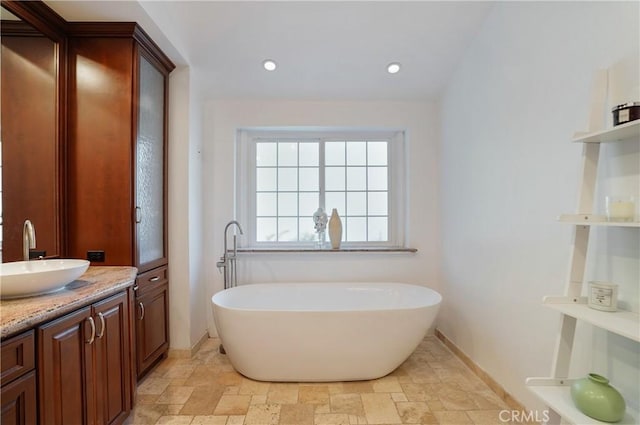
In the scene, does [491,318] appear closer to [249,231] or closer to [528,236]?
[528,236]

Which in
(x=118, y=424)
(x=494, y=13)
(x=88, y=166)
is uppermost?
(x=494, y=13)

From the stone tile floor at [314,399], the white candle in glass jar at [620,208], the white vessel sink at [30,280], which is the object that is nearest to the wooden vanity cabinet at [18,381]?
the white vessel sink at [30,280]

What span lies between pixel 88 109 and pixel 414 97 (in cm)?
272

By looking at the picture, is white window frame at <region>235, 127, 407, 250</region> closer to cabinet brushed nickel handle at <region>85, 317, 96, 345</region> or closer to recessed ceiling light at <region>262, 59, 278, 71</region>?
recessed ceiling light at <region>262, 59, 278, 71</region>

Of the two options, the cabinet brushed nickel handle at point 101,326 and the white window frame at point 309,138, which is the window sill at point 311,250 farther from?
the cabinet brushed nickel handle at point 101,326

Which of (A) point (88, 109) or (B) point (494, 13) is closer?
(A) point (88, 109)

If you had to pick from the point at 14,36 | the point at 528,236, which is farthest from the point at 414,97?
the point at 14,36

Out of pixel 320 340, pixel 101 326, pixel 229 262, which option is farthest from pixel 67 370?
pixel 229 262

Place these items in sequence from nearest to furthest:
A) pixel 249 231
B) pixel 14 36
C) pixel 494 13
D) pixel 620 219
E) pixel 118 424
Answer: pixel 620 219, pixel 118 424, pixel 14 36, pixel 494 13, pixel 249 231

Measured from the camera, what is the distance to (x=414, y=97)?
3205 mm

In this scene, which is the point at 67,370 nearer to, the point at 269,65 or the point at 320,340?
the point at 320,340

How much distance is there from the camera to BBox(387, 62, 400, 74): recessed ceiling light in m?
2.82

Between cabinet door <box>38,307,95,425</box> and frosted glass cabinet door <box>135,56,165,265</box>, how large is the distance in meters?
0.88

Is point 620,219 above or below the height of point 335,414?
above
